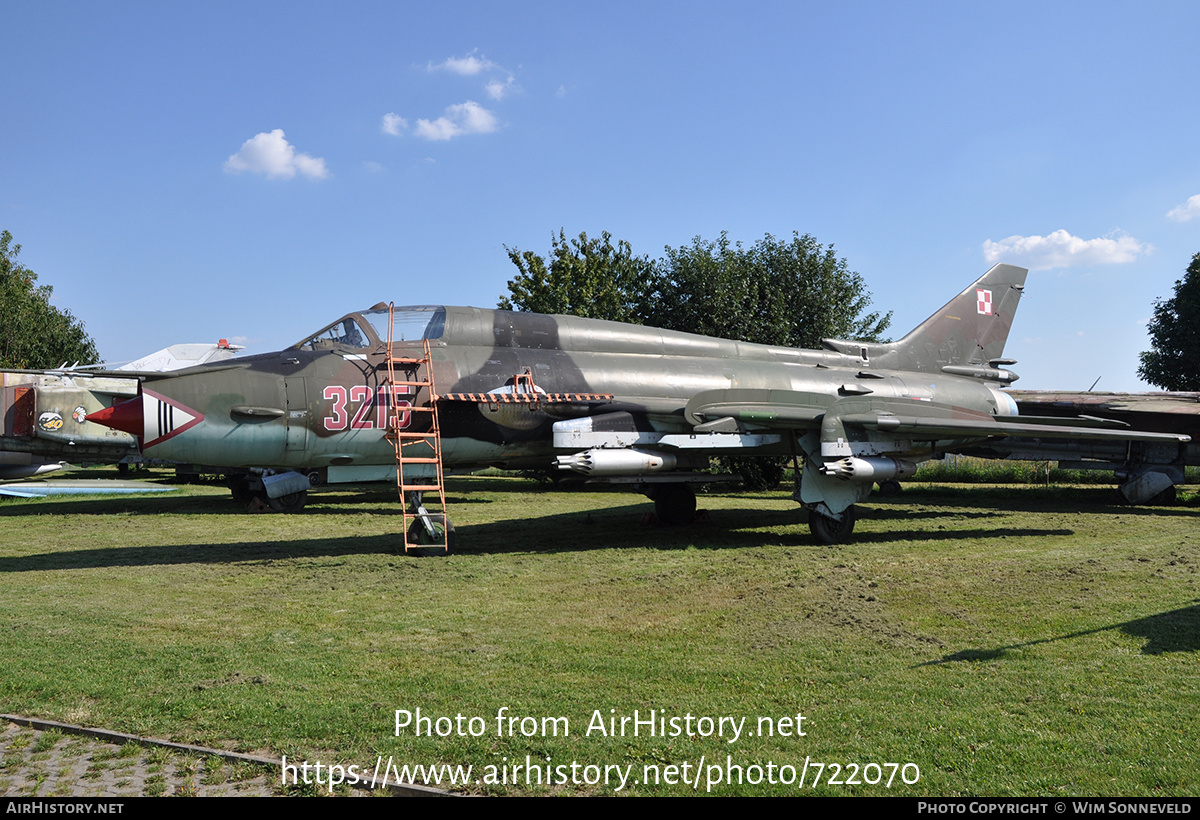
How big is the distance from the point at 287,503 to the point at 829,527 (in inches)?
491

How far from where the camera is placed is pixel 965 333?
16109 mm

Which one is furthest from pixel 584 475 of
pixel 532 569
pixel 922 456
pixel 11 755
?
pixel 11 755

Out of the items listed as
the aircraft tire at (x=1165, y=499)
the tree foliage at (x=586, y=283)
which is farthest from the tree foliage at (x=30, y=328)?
the aircraft tire at (x=1165, y=499)

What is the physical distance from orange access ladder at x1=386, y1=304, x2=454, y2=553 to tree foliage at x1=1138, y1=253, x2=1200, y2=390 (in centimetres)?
4250

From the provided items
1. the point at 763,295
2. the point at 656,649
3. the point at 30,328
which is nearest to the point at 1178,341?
the point at 763,295

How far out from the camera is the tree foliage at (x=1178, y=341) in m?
40.1

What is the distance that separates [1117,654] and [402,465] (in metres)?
8.37

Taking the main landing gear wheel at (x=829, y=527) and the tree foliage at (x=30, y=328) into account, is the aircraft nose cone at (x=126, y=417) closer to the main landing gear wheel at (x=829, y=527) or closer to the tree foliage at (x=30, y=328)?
the main landing gear wheel at (x=829, y=527)

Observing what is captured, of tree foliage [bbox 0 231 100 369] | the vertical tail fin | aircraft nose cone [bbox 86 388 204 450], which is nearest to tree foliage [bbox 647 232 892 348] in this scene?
the vertical tail fin

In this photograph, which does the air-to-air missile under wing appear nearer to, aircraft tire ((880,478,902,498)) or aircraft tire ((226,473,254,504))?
aircraft tire ((880,478,902,498))

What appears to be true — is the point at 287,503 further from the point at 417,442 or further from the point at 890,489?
the point at 890,489

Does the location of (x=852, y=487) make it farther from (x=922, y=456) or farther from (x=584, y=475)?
(x=584, y=475)

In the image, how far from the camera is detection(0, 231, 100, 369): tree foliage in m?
40.5

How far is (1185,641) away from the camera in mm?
6230
